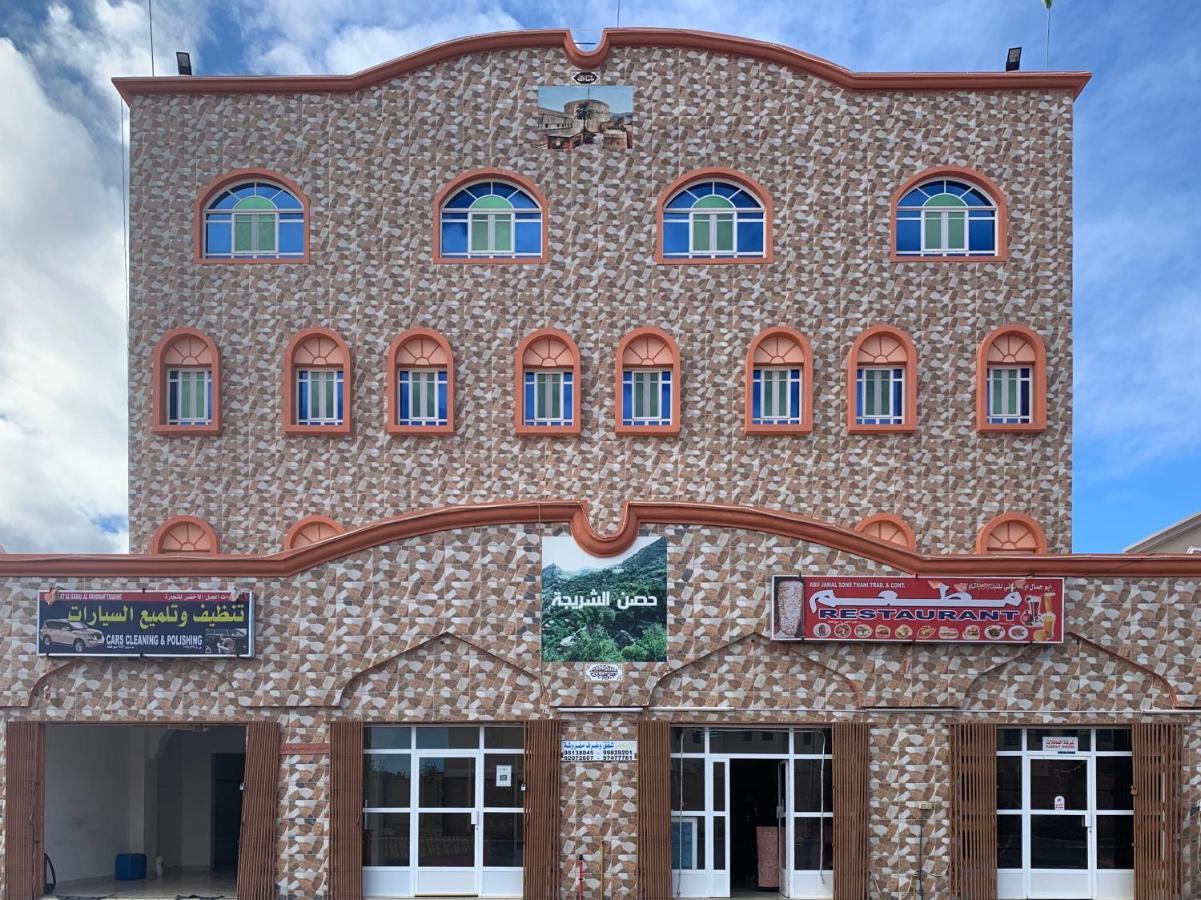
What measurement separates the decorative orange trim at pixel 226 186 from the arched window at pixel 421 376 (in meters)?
2.78

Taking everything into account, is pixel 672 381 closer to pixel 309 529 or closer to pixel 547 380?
pixel 547 380

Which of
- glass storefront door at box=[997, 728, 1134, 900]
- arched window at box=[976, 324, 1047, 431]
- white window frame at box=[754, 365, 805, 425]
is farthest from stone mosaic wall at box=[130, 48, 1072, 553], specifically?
glass storefront door at box=[997, 728, 1134, 900]

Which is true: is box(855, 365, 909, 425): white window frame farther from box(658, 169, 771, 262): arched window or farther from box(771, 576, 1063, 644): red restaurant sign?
box(771, 576, 1063, 644): red restaurant sign

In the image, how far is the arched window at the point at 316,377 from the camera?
20125 millimetres

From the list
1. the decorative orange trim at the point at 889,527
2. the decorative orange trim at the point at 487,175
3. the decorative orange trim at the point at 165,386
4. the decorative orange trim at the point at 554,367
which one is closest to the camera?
the decorative orange trim at the point at 889,527

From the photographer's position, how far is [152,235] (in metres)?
20.7

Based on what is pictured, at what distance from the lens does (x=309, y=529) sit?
19.9m

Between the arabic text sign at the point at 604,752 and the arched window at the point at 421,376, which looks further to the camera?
Answer: the arched window at the point at 421,376

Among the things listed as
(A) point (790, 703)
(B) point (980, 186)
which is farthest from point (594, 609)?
(B) point (980, 186)

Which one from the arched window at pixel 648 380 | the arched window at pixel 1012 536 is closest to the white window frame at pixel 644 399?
the arched window at pixel 648 380

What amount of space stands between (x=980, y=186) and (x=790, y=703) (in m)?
11.5

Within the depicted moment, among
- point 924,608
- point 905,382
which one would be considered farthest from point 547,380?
point 924,608

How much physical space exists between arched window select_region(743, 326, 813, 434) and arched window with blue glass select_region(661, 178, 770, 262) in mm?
1828

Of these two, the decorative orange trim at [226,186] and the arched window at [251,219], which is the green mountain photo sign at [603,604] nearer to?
the decorative orange trim at [226,186]
